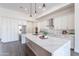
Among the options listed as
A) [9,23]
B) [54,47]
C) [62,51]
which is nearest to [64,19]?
[62,51]

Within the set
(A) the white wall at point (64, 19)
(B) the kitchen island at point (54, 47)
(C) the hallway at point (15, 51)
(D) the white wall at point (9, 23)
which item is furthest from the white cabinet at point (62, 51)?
(D) the white wall at point (9, 23)

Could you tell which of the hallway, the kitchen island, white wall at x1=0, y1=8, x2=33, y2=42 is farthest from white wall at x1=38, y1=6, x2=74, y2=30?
white wall at x1=0, y1=8, x2=33, y2=42

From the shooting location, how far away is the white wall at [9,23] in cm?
633

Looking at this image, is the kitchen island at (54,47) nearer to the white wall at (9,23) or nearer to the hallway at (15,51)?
the hallway at (15,51)

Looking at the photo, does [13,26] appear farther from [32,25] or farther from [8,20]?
[32,25]

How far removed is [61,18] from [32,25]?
5.07 metres

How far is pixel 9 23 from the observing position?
679 cm

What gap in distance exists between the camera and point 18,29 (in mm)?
7559

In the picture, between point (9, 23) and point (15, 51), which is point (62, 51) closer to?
point (15, 51)

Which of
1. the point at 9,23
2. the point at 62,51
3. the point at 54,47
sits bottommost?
the point at 62,51

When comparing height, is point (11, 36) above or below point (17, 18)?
below

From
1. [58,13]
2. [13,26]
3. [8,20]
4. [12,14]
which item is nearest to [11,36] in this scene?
[13,26]

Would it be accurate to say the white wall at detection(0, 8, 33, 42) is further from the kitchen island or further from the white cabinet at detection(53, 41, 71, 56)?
the white cabinet at detection(53, 41, 71, 56)

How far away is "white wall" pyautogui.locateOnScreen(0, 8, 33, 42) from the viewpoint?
6328 mm
